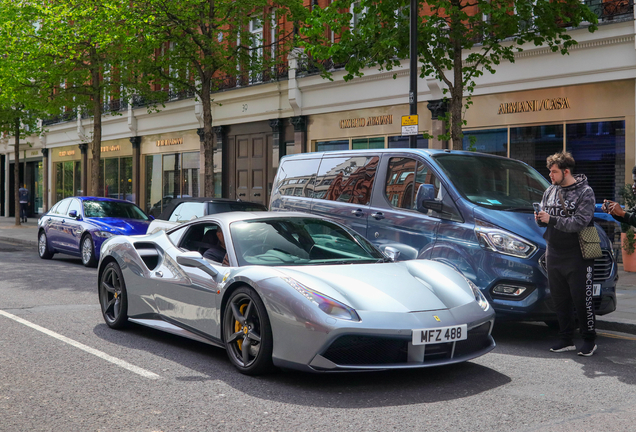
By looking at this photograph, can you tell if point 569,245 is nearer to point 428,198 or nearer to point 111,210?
point 428,198

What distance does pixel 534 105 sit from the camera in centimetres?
1633

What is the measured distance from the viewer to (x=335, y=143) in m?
21.9

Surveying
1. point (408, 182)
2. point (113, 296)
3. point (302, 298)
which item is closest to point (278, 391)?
point (302, 298)

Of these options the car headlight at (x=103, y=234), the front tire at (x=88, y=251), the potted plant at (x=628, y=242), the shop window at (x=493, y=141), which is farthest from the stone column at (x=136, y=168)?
the potted plant at (x=628, y=242)

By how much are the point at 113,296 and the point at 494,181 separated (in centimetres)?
435

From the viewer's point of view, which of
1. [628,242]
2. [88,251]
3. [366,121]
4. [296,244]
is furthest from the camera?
[366,121]

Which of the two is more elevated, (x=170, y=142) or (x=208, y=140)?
(x=170, y=142)

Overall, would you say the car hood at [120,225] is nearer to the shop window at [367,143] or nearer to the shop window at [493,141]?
the shop window at [367,143]

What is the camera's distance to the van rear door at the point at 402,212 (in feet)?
26.0

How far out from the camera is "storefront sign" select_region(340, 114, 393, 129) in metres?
20.0

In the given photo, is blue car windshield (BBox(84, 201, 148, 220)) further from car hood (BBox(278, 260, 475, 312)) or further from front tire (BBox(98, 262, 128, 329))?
car hood (BBox(278, 260, 475, 312))

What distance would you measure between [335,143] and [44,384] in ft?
56.5

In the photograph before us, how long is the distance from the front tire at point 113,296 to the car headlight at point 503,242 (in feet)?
12.0

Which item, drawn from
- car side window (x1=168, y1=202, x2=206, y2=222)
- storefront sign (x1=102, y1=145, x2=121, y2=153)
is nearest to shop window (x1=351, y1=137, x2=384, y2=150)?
car side window (x1=168, y1=202, x2=206, y2=222)
